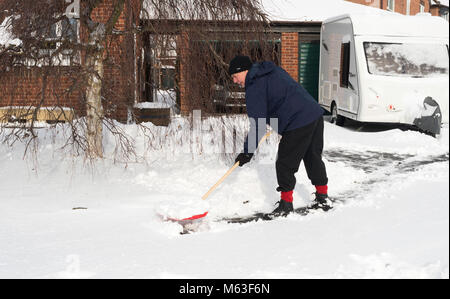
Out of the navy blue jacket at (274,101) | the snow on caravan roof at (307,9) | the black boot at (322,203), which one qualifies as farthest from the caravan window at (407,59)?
the navy blue jacket at (274,101)

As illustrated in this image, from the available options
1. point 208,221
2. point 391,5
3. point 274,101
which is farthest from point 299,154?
point 391,5

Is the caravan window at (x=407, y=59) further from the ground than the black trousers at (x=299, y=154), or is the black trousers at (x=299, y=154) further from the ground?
the caravan window at (x=407, y=59)

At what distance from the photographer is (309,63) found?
581 inches

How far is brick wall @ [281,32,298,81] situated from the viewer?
14172 mm

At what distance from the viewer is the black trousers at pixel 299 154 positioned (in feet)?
15.8

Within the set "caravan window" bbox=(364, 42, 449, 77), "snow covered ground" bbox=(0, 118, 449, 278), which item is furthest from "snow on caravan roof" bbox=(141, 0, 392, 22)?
"snow covered ground" bbox=(0, 118, 449, 278)

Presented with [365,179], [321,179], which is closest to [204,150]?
[365,179]

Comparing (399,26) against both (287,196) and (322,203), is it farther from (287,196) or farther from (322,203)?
(287,196)

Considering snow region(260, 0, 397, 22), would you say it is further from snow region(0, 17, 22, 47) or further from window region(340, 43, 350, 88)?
snow region(0, 17, 22, 47)

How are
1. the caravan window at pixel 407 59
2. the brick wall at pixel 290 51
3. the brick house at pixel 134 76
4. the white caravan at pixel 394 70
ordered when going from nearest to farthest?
the brick house at pixel 134 76, the white caravan at pixel 394 70, the caravan window at pixel 407 59, the brick wall at pixel 290 51

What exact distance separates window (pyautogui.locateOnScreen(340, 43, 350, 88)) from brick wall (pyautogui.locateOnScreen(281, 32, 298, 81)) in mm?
2292

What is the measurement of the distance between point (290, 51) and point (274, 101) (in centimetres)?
973

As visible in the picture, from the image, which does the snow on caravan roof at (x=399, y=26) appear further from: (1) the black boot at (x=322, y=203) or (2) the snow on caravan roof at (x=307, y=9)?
(1) the black boot at (x=322, y=203)

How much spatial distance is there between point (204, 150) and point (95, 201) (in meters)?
2.67
